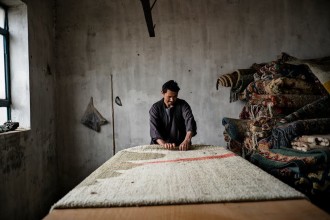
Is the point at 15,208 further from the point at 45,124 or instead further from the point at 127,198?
the point at 127,198

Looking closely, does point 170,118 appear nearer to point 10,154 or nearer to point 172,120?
point 172,120

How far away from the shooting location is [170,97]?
10.4 feet

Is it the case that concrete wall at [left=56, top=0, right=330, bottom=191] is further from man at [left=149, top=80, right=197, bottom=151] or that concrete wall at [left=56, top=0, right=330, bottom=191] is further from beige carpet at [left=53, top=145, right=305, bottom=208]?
beige carpet at [left=53, top=145, right=305, bottom=208]

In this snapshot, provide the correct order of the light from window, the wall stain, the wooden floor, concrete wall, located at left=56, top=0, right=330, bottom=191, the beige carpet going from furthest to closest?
concrete wall, located at left=56, top=0, right=330, bottom=191 < the light from window < the wall stain < the beige carpet < the wooden floor

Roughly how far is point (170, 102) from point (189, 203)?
2.14m

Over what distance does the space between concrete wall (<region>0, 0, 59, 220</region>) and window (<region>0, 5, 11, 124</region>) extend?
4.2 inches

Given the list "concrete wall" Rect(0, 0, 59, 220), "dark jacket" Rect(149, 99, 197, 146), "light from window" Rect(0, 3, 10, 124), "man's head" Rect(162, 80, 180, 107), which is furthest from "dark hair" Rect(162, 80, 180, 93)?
"light from window" Rect(0, 3, 10, 124)

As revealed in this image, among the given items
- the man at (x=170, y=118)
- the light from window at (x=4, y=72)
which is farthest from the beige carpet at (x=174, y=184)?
the light from window at (x=4, y=72)

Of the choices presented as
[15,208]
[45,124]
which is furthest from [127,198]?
[45,124]

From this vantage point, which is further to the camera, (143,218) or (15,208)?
(15,208)

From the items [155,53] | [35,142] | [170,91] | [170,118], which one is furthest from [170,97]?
[35,142]

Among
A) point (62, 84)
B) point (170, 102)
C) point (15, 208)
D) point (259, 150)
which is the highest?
point (62, 84)

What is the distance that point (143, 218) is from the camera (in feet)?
3.30

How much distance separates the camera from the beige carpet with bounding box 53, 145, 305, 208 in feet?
3.77
